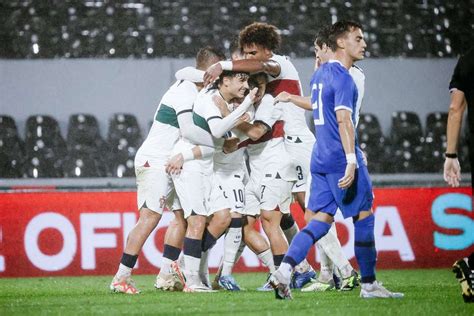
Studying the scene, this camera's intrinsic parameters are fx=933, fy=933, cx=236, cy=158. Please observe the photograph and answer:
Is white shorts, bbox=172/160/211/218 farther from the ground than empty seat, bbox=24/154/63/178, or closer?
farther from the ground

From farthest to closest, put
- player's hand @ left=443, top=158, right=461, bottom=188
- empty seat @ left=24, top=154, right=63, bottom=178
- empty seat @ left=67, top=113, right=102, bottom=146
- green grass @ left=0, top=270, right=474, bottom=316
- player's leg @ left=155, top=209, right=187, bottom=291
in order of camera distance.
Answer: empty seat @ left=67, top=113, right=102, bottom=146 → empty seat @ left=24, top=154, right=63, bottom=178 → player's leg @ left=155, top=209, right=187, bottom=291 → player's hand @ left=443, top=158, right=461, bottom=188 → green grass @ left=0, top=270, right=474, bottom=316

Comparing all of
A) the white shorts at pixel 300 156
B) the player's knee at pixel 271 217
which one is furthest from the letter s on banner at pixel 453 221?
the player's knee at pixel 271 217

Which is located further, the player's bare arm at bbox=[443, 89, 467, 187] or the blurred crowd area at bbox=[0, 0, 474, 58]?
the blurred crowd area at bbox=[0, 0, 474, 58]

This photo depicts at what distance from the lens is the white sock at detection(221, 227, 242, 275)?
25.1ft

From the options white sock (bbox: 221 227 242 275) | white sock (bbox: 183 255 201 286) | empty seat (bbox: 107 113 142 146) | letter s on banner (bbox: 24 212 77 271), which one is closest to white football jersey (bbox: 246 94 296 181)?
white sock (bbox: 221 227 242 275)

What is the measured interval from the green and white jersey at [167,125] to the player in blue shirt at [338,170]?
1520 millimetres

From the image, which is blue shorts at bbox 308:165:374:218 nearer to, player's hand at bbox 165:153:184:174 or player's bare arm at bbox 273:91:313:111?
player's bare arm at bbox 273:91:313:111

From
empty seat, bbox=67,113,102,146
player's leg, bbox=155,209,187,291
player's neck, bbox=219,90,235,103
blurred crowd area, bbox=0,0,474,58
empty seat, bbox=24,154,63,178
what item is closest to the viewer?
player's neck, bbox=219,90,235,103

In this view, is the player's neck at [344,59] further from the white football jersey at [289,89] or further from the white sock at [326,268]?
the white sock at [326,268]

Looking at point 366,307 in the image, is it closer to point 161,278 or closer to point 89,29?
point 161,278

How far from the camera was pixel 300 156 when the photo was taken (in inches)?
305

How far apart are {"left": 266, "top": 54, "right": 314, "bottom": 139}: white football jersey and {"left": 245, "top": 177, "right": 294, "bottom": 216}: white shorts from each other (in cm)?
46

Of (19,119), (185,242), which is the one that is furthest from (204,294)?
(19,119)

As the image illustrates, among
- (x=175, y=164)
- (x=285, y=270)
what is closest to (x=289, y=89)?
(x=175, y=164)
